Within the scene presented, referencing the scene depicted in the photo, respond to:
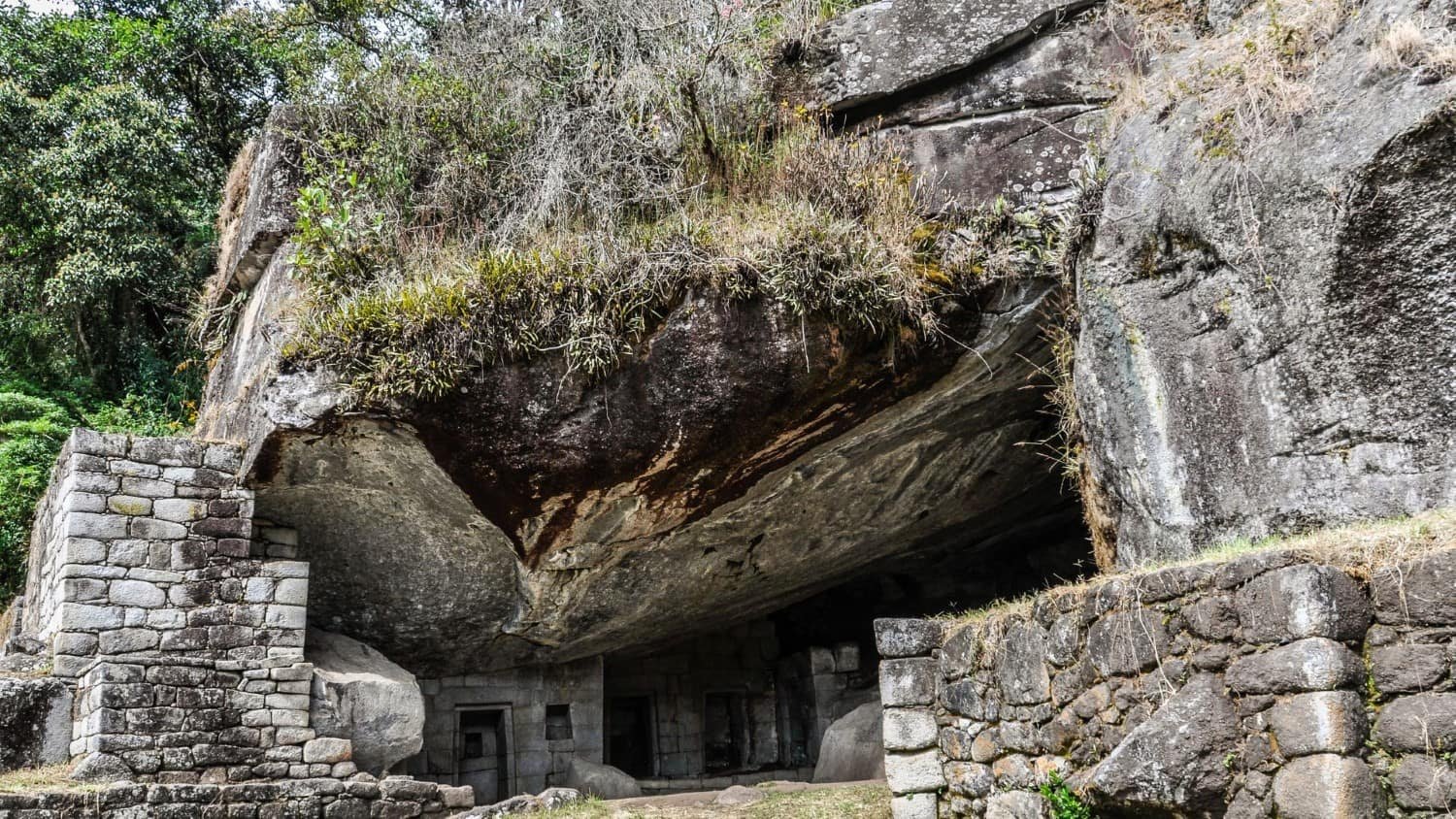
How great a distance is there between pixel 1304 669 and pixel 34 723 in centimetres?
721

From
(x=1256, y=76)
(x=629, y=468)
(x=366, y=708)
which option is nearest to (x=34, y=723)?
(x=366, y=708)

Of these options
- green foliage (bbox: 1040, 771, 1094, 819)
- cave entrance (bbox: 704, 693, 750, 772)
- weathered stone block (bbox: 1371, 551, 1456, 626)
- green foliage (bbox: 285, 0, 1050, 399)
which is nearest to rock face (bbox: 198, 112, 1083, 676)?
green foliage (bbox: 285, 0, 1050, 399)

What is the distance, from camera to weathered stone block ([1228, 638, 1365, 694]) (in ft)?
10.8

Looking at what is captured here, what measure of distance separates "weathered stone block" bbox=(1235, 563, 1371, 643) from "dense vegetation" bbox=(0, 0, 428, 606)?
33.7 feet

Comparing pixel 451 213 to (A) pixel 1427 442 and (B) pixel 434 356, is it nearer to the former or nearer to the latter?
(B) pixel 434 356

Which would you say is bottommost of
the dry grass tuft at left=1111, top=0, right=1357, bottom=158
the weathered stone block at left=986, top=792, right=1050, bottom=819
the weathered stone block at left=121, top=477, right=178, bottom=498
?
the weathered stone block at left=986, top=792, right=1050, bottom=819

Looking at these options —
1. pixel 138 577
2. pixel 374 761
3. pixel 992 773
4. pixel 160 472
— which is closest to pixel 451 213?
pixel 160 472

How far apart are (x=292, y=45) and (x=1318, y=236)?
12.1 meters

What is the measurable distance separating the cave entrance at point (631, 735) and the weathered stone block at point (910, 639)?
7121 millimetres

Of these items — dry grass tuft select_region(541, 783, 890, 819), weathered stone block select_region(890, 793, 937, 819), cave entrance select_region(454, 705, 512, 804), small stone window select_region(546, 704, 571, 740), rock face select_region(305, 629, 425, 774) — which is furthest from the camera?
small stone window select_region(546, 704, 571, 740)

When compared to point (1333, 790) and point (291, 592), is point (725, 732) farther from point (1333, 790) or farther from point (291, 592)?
point (1333, 790)

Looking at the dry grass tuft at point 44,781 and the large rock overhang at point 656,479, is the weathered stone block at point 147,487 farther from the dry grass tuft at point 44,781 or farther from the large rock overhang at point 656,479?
the dry grass tuft at point 44,781

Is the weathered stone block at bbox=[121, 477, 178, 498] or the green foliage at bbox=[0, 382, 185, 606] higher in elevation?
the green foliage at bbox=[0, 382, 185, 606]

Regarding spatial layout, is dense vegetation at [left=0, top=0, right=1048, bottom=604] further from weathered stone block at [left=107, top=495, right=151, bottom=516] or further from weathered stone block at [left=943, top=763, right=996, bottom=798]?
weathered stone block at [left=943, top=763, right=996, bottom=798]
